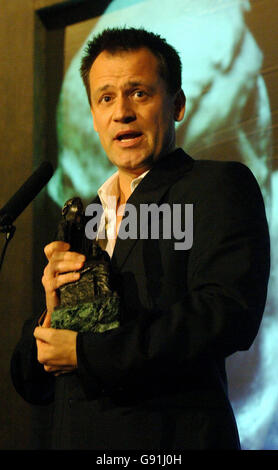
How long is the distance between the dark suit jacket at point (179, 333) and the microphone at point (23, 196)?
0.22 metres

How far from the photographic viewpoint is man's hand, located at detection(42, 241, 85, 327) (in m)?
1.09

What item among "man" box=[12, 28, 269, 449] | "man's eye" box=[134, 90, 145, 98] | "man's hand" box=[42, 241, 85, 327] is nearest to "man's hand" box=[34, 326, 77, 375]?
"man" box=[12, 28, 269, 449]

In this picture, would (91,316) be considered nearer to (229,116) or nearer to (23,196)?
(23,196)

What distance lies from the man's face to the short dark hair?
0.7 inches

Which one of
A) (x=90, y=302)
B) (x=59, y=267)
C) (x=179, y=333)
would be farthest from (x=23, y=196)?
(x=179, y=333)

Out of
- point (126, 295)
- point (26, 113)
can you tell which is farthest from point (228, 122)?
point (126, 295)

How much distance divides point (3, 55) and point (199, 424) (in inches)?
77.9

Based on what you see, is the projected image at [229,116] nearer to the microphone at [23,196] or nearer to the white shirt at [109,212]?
the white shirt at [109,212]

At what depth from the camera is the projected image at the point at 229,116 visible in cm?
187

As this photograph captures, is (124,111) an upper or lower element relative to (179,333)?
upper

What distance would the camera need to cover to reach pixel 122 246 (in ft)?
4.10

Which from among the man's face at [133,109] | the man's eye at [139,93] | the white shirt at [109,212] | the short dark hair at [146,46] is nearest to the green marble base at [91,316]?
the white shirt at [109,212]

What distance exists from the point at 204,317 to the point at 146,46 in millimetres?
754

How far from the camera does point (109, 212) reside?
4.80 feet
